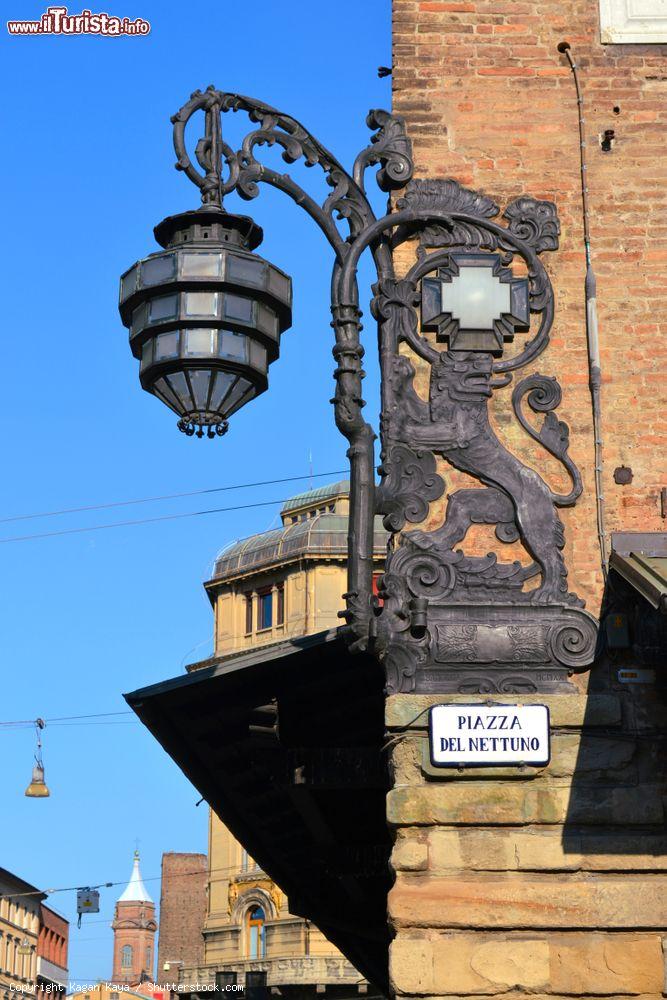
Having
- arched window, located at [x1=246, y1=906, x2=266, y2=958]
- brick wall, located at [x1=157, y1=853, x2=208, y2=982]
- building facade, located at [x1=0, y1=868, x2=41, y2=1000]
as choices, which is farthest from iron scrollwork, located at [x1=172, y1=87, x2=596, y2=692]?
brick wall, located at [x1=157, y1=853, x2=208, y2=982]

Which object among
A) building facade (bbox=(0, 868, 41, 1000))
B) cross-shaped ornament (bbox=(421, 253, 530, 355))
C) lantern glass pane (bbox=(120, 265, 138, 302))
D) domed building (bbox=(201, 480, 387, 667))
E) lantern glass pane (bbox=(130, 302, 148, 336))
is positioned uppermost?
domed building (bbox=(201, 480, 387, 667))

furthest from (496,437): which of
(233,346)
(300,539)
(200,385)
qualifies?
(300,539)

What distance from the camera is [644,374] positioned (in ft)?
28.4

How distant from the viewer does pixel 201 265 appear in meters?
7.98

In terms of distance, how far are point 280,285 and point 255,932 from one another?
49.7m

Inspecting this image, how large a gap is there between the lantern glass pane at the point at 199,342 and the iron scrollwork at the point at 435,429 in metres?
0.76

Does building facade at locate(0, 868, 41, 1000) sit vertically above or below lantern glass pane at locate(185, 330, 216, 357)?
above

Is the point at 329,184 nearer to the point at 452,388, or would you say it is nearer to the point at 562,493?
the point at 452,388

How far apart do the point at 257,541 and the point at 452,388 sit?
5132cm

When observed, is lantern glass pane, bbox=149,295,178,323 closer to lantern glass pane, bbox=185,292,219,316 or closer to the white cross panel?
lantern glass pane, bbox=185,292,219,316

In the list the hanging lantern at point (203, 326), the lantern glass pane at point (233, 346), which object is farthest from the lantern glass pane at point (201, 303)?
the lantern glass pane at point (233, 346)

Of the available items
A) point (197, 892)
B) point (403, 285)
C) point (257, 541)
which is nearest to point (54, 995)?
point (197, 892)

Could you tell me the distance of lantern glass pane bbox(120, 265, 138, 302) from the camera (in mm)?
8102

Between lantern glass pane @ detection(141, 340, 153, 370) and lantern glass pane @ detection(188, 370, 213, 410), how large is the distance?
9.3 inches
